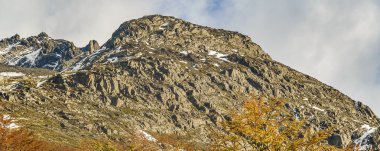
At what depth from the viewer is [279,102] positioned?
2236 cm

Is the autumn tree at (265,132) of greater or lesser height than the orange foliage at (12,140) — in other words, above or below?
above

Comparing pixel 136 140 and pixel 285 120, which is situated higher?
pixel 285 120

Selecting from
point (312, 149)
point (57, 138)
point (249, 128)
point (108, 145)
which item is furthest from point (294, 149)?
point (57, 138)

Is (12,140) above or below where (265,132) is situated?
below

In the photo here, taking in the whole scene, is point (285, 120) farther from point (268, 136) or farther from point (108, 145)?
point (108, 145)

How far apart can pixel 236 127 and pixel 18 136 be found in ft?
134

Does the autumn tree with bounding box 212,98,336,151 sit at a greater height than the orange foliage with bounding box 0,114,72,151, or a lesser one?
greater

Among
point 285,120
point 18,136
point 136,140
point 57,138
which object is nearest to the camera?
point 285,120

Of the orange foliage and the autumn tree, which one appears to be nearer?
the autumn tree

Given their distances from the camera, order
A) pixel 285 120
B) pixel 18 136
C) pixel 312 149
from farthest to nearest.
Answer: pixel 18 136, pixel 285 120, pixel 312 149

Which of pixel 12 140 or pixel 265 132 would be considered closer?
pixel 265 132

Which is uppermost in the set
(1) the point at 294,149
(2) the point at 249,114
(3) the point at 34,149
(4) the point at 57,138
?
(2) the point at 249,114

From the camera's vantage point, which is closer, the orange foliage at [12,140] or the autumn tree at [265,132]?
the autumn tree at [265,132]

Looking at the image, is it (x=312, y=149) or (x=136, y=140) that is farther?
(x=136, y=140)
